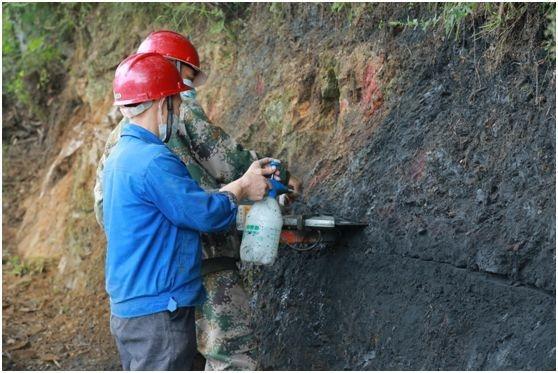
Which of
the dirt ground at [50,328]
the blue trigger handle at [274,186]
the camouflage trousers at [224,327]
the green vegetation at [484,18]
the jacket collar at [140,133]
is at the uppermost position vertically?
the green vegetation at [484,18]

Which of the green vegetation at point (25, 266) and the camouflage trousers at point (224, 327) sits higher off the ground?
the camouflage trousers at point (224, 327)

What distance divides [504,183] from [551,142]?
298 millimetres

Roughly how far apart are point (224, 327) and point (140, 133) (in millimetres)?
1265

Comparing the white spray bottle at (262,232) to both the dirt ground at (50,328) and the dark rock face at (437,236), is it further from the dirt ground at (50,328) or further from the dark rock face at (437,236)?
the dirt ground at (50,328)

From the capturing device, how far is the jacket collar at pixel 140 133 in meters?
4.14

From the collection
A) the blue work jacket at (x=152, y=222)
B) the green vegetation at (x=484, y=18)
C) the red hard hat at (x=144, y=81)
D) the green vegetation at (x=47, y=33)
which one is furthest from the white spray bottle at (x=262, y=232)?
the green vegetation at (x=47, y=33)

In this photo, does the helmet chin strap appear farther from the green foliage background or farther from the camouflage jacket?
the green foliage background

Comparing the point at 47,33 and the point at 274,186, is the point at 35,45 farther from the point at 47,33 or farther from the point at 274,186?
the point at 274,186

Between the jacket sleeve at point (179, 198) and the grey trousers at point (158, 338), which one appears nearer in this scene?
the jacket sleeve at point (179, 198)

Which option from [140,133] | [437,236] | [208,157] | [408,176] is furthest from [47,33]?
[437,236]

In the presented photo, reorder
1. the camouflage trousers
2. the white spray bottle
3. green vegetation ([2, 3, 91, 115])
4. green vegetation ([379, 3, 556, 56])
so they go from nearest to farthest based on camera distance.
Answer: green vegetation ([379, 3, 556, 56])
the white spray bottle
the camouflage trousers
green vegetation ([2, 3, 91, 115])

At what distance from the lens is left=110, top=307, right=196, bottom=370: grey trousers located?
4143mm

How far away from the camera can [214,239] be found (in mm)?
4879

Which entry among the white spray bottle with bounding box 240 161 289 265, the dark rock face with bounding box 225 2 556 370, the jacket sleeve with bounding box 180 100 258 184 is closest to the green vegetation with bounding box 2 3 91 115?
the jacket sleeve with bounding box 180 100 258 184
